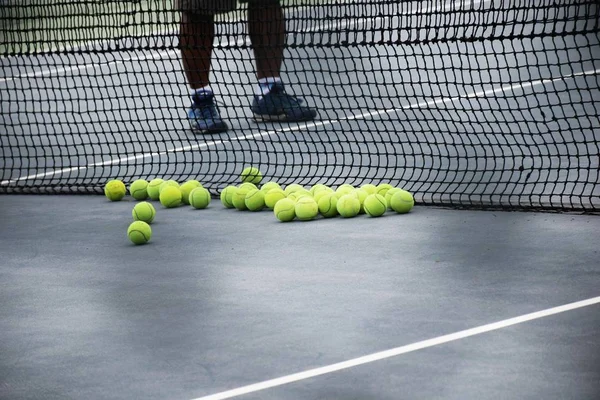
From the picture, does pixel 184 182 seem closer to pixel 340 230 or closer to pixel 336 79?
pixel 340 230

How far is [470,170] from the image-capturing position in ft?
11.8

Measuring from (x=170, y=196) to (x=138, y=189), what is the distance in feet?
0.61

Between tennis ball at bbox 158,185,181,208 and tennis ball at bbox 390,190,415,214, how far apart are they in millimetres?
759

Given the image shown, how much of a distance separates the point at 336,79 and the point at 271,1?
69.9 inches

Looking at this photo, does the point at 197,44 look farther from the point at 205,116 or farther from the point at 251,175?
the point at 251,175

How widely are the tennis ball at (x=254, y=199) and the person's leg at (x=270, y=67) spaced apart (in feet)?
4.10

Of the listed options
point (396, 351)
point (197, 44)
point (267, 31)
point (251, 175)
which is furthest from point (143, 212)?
point (267, 31)

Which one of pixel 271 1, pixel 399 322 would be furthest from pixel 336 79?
pixel 399 322

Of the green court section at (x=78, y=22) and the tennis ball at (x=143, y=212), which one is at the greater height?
the green court section at (x=78, y=22)

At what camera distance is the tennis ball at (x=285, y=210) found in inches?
126

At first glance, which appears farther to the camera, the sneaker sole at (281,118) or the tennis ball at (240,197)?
the sneaker sole at (281,118)

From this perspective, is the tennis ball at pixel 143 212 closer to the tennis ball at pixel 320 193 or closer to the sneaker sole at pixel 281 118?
the tennis ball at pixel 320 193

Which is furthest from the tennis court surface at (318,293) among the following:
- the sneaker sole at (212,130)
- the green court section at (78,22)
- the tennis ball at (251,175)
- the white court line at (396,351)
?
the sneaker sole at (212,130)

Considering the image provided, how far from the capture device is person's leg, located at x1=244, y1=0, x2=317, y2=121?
15.3 ft
